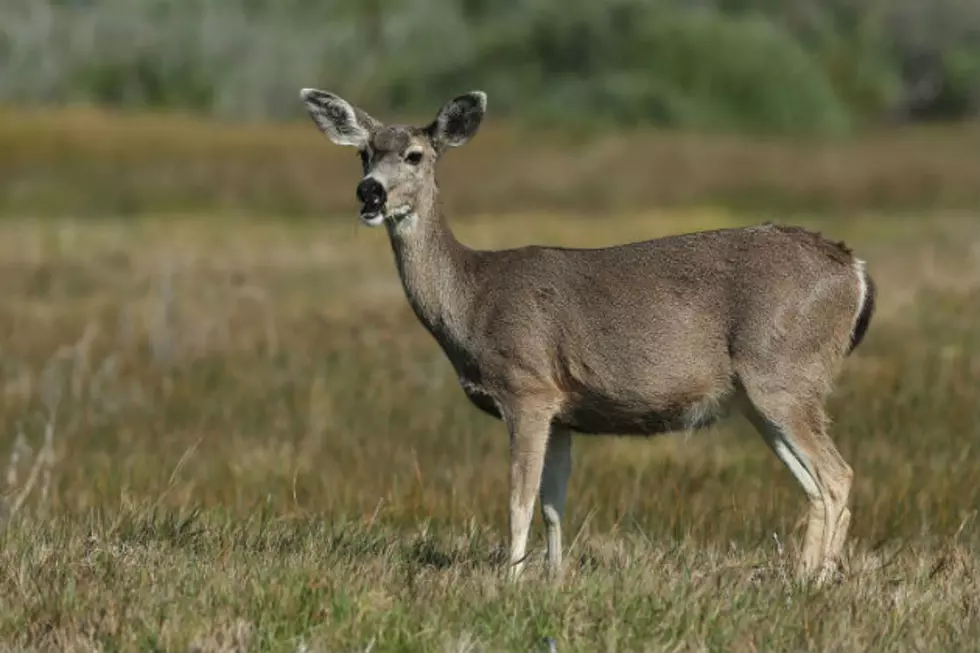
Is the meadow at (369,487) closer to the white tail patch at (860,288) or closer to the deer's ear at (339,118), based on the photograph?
the white tail patch at (860,288)

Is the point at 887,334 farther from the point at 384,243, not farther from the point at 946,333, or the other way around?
the point at 384,243

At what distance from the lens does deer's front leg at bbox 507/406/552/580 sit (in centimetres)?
844

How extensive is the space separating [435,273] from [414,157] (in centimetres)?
52

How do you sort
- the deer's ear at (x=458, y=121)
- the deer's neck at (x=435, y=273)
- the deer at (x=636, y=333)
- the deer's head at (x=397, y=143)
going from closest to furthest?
the deer at (x=636, y=333), the deer's head at (x=397, y=143), the deer's neck at (x=435, y=273), the deer's ear at (x=458, y=121)

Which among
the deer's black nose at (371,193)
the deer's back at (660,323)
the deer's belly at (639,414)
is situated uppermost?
the deer's black nose at (371,193)

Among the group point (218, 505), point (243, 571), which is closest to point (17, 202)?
point (218, 505)

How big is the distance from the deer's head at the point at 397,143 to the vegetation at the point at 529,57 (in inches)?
1690

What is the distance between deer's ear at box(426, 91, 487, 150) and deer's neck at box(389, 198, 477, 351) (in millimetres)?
299

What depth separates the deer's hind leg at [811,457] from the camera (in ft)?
28.1

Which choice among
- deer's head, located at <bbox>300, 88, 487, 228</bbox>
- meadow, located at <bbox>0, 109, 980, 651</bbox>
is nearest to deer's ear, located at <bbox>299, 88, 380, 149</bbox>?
deer's head, located at <bbox>300, 88, 487, 228</bbox>

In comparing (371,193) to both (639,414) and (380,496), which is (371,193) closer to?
(639,414)

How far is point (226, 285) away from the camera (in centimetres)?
2428

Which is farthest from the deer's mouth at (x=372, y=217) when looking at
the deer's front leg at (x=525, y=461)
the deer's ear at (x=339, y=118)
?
the deer's front leg at (x=525, y=461)

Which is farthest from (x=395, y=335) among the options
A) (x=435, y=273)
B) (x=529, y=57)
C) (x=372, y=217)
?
(x=529, y=57)
